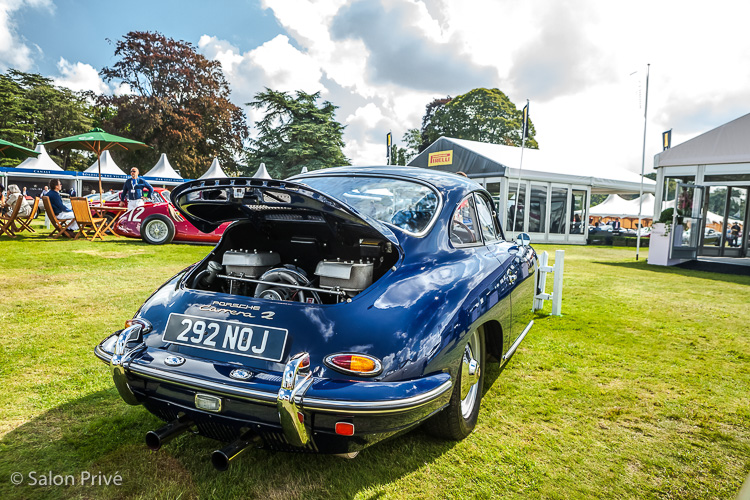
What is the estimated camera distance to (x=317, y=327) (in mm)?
1855

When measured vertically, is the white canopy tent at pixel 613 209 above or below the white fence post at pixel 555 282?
above

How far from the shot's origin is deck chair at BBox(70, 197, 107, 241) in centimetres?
1040

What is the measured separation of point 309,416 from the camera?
1.67 m

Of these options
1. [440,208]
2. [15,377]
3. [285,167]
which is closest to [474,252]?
[440,208]

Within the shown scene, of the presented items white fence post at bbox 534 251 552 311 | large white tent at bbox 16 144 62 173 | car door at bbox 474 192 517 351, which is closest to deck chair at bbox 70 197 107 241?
white fence post at bbox 534 251 552 311

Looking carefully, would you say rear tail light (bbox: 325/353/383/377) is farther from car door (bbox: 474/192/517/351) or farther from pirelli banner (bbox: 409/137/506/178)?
pirelli banner (bbox: 409/137/506/178)

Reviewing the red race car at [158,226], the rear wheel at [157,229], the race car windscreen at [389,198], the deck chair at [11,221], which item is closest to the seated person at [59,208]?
the deck chair at [11,221]

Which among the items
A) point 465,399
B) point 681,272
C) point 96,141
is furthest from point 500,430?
point 96,141

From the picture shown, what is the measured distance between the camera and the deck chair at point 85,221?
1040 cm

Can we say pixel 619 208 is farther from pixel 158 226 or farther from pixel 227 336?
pixel 227 336

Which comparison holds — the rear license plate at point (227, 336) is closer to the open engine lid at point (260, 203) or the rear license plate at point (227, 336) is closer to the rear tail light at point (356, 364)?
the rear tail light at point (356, 364)

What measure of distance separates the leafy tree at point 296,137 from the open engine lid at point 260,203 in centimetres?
3445

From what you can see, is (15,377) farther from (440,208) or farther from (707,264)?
(707,264)

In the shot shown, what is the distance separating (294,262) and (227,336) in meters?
0.89
